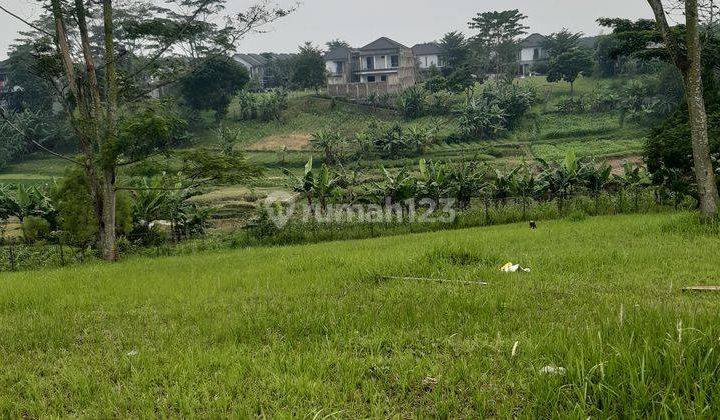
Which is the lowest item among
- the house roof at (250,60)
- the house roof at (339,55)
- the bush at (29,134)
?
the bush at (29,134)

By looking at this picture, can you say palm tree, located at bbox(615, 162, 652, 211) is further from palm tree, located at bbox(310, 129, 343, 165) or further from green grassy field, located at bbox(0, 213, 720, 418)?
palm tree, located at bbox(310, 129, 343, 165)

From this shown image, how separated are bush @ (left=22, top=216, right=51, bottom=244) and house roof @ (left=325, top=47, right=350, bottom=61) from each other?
56.2 metres

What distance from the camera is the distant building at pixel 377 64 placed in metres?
66.2

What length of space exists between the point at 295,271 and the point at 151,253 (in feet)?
32.0

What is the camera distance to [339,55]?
71625 millimetres

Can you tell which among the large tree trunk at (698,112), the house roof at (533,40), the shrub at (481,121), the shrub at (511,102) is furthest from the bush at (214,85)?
the house roof at (533,40)

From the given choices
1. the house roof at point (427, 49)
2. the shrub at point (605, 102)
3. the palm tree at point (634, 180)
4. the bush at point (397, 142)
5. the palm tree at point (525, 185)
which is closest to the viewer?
the palm tree at point (634, 180)

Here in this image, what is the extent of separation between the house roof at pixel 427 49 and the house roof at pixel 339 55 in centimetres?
1007

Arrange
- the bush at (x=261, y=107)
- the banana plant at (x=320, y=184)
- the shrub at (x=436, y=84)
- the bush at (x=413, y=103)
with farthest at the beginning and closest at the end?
the bush at (x=261, y=107), the bush at (x=413, y=103), the shrub at (x=436, y=84), the banana plant at (x=320, y=184)

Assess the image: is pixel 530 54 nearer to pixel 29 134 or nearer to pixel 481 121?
pixel 481 121

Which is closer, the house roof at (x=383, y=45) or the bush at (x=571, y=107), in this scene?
the bush at (x=571, y=107)

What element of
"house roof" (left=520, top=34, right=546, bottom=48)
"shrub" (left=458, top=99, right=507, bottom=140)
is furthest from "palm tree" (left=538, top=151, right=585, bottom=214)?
"house roof" (left=520, top=34, right=546, bottom=48)

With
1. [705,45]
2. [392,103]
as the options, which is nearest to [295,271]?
[705,45]

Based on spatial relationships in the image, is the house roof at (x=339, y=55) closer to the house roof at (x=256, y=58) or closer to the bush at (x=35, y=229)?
the house roof at (x=256, y=58)
